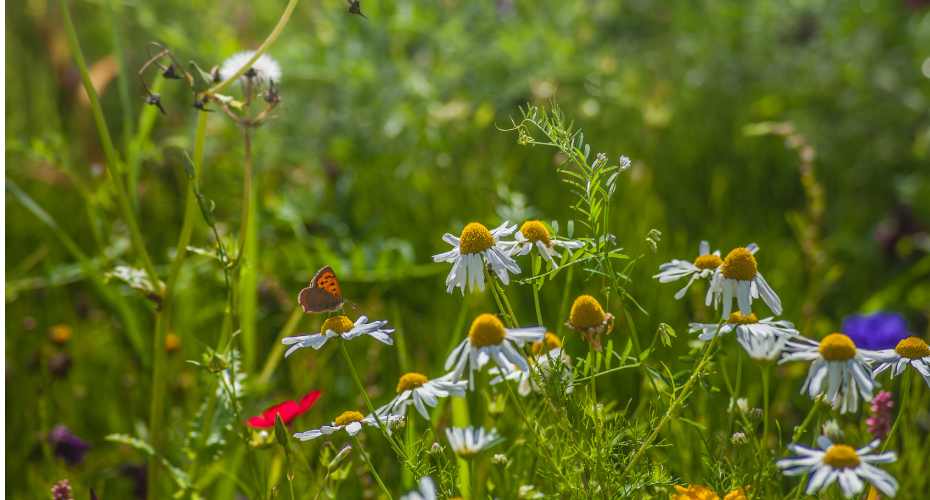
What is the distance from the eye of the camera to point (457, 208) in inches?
94.1

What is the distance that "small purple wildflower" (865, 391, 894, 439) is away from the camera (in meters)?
1.07

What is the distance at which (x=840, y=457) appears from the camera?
0.74 meters

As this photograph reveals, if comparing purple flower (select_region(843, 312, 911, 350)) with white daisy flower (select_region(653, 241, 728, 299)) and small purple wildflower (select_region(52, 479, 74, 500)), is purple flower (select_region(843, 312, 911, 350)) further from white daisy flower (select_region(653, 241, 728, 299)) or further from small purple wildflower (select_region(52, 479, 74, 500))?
small purple wildflower (select_region(52, 479, 74, 500))

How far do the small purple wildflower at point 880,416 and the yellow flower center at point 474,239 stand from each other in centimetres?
50

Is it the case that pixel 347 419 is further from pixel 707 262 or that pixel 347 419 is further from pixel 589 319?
pixel 707 262

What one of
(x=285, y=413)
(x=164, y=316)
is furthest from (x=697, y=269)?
(x=164, y=316)

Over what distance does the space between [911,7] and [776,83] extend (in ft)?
1.52

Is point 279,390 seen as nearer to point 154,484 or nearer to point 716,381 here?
point 154,484

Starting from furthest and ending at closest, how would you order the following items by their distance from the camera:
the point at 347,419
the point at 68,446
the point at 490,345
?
the point at 68,446 → the point at 347,419 → the point at 490,345

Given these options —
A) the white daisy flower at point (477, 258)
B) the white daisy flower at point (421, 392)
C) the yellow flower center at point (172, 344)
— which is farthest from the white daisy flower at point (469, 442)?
the yellow flower center at point (172, 344)

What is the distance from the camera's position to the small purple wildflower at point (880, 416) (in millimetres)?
1073

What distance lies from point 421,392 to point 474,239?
0.16m

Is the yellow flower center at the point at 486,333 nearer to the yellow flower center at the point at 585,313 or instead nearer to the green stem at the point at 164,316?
the yellow flower center at the point at 585,313

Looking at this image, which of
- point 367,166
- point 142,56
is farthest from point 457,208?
point 142,56
